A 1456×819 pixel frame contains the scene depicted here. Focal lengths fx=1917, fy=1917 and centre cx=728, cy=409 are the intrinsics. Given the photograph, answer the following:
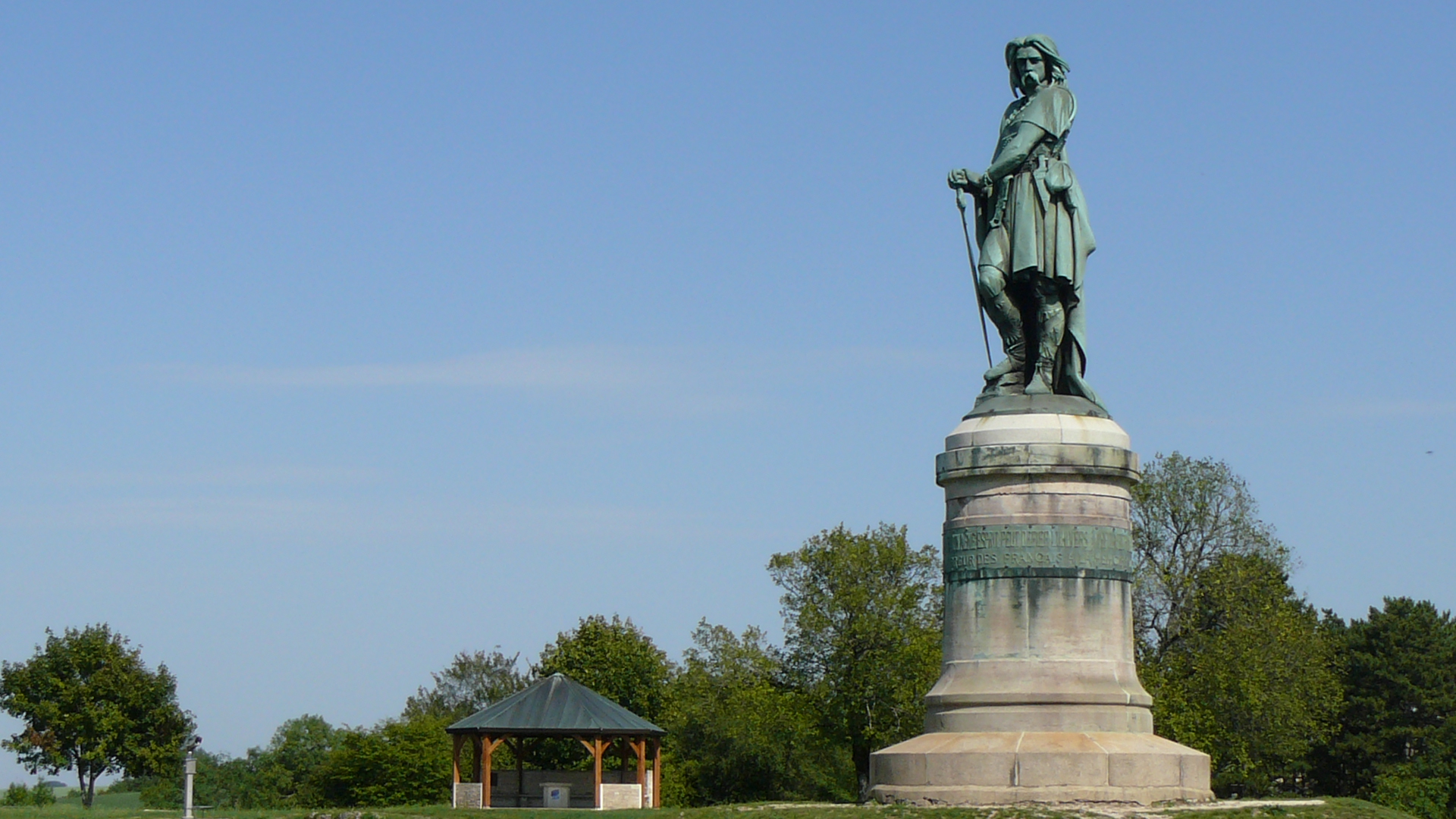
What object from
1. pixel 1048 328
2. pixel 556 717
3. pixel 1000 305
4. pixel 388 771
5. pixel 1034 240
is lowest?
pixel 388 771

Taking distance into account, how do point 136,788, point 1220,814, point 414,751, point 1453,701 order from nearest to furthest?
point 1220,814 < point 414,751 < point 1453,701 < point 136,788

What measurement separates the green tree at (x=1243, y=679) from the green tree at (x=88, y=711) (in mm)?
27959

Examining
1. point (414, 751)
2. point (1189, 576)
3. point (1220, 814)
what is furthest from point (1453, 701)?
point (1220, 814)

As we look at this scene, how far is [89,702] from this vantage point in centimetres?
5400

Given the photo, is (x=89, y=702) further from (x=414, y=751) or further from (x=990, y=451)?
(x=990, y=451)

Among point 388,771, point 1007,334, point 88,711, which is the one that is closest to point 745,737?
point 388,771

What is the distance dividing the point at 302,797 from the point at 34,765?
747 cm

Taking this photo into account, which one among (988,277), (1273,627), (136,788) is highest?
(988,277)

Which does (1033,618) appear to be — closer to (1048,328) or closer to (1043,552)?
(1043,552)

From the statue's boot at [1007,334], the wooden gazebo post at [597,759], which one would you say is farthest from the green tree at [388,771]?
the statue's boot at [1007,334]

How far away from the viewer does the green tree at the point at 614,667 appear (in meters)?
62.2

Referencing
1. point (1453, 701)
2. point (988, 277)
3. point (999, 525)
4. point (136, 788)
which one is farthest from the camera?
point (136, 788)

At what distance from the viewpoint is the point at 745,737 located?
53.8m

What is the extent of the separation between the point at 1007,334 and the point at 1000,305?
407 mm
